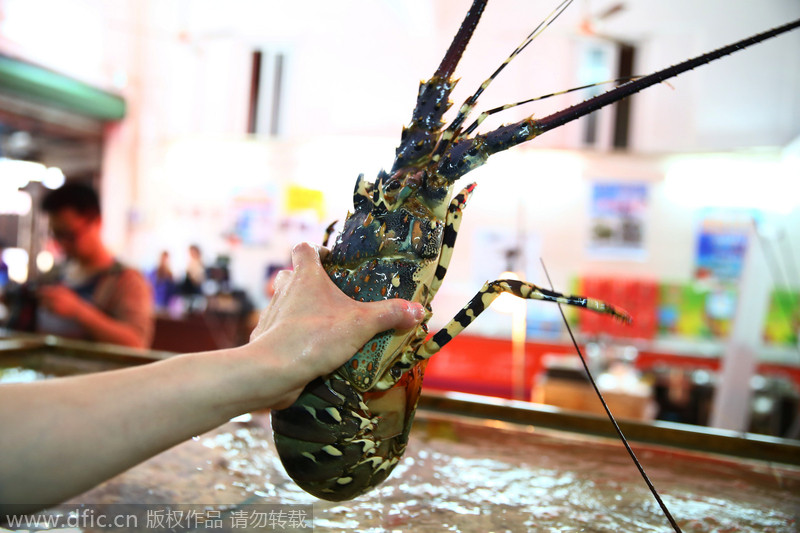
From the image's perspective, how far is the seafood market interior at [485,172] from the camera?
620 centimetres

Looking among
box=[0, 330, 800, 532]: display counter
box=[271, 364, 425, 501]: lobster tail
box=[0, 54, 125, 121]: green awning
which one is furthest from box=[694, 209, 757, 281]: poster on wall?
box=[0, 54, 125, 121]: green awning

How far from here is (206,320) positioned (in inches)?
338

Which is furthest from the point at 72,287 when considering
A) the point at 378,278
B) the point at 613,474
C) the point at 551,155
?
the point at 551,155

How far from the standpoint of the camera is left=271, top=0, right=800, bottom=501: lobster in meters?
1.32

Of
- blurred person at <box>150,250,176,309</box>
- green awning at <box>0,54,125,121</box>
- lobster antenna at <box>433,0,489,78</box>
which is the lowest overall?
blurred person at <box>150,250,176,309</box>

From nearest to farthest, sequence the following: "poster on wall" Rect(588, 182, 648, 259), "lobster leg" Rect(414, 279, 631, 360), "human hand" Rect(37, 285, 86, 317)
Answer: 1. "lobster leg" Rect(414, 279, 631, 360)
2. "human hand" Rect(37, 285, 86, 317)
3. "poster on wall" Rect(588, 182, 648, 259)

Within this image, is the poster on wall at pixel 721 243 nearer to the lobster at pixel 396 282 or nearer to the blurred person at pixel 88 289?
the blurred person at pixel 88 289

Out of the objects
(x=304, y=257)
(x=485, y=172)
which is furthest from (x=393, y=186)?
(x=485, y=172)

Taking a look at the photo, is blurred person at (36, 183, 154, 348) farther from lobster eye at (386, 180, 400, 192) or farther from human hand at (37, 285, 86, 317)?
lobster eye at (386, 180, 400, 192)

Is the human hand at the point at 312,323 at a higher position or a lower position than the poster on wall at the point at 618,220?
lower

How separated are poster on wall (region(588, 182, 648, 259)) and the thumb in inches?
316

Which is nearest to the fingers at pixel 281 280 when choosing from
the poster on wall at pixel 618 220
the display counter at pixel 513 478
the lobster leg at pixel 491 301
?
the lobster leg at pixel 491 301

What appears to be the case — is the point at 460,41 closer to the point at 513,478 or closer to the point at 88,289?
the point at 513,478

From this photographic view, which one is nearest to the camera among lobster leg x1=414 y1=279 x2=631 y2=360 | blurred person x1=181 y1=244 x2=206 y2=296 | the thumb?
the thumb
